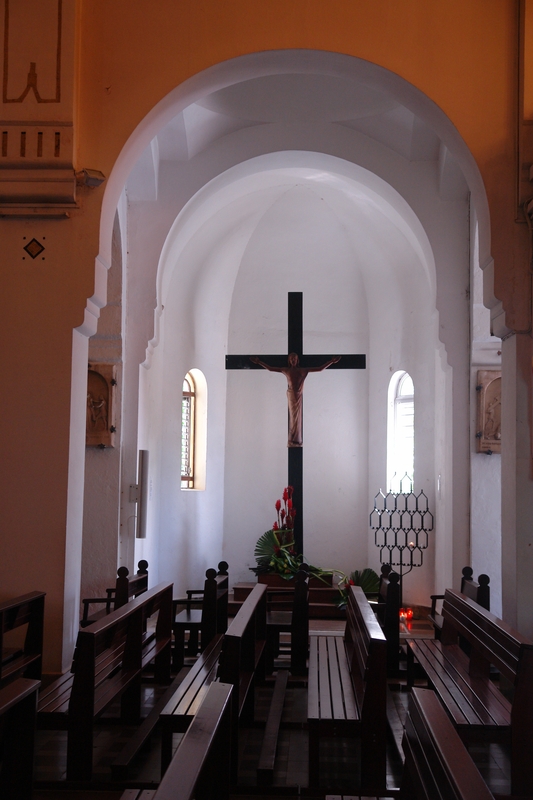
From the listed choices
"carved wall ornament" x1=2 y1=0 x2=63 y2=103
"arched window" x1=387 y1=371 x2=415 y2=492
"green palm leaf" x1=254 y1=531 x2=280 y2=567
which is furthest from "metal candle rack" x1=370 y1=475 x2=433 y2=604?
"carved wall ornament" x1=2 y1=0 x2=63 y2=103

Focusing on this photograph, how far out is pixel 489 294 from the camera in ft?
17.2

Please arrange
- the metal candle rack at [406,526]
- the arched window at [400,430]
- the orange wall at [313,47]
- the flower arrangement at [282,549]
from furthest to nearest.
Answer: the arched window at [400,430] < the flower arrangement at [282,549] < the metal candle rack at [406,526] < the orange wall at [313,47]

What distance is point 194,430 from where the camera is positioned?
38.1 feet

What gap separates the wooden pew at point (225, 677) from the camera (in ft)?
11.0

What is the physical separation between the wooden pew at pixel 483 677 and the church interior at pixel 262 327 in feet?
0.09

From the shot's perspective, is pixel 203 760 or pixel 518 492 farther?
pixel 518 492

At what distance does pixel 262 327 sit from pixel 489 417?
5291 mm

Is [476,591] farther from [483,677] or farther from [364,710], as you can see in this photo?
[364,710]

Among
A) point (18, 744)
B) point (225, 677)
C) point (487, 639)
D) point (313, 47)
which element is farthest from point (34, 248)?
point (487, 639)

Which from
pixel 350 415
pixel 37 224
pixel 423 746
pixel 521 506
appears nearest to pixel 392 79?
pixel 37 224

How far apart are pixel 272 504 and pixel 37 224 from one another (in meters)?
7.82

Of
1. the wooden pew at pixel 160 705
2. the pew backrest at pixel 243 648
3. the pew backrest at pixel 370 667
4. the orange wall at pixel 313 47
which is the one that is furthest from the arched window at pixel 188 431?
the pew backrest at pixel 370 667

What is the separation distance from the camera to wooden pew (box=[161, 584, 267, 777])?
334cm

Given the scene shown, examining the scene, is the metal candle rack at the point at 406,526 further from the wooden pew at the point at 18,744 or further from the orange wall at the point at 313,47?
the wooden pew at the point at 18,744
